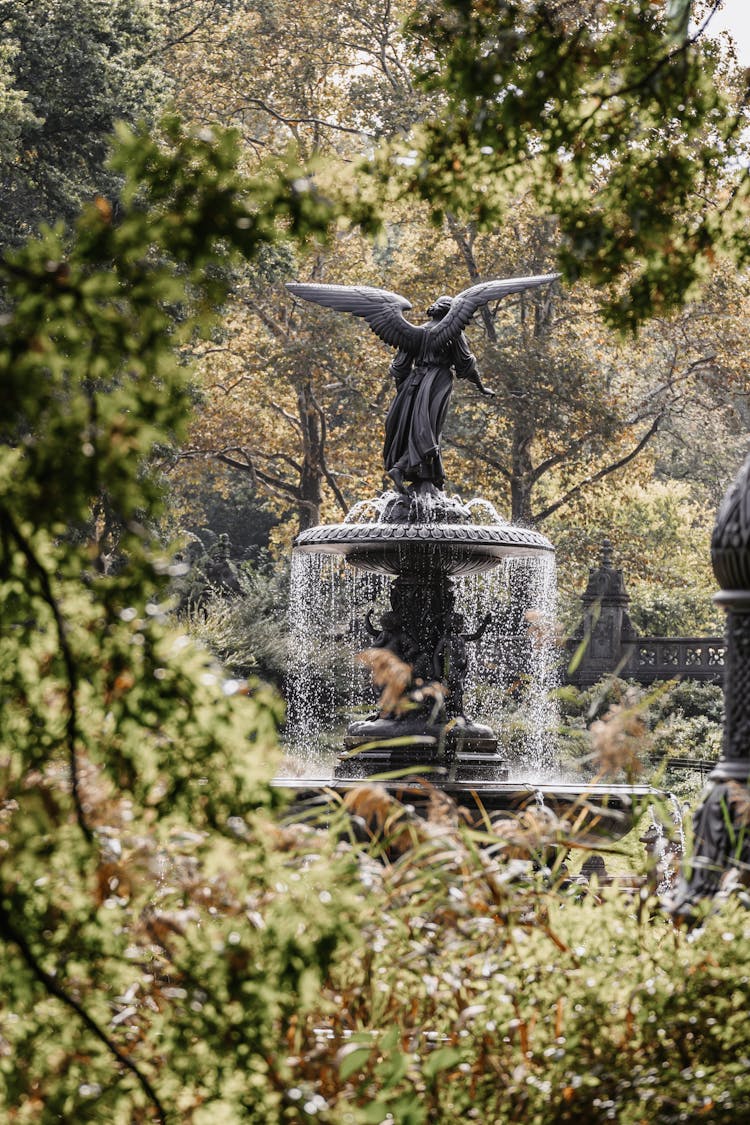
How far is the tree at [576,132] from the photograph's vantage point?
4.05 meters

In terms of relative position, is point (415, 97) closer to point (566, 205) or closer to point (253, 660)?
point (253, 660)

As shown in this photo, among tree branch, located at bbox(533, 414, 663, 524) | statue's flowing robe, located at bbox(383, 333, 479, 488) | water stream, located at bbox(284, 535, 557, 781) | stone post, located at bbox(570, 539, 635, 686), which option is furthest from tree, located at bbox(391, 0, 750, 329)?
stone post, located at bbox(570, 539, 635, 686)

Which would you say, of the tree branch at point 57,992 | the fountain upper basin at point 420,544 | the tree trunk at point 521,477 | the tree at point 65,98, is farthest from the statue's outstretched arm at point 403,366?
the tree trunk at point 521,477

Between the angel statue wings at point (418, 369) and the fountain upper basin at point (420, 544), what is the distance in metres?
0.62

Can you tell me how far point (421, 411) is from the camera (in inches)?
468

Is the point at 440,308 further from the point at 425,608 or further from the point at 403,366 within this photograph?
the point at 425,608

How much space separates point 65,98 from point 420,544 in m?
13.6

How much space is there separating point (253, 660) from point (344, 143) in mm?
14912

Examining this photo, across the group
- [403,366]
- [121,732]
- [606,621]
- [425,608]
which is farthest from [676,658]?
[121,732]

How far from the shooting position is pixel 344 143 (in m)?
32.4

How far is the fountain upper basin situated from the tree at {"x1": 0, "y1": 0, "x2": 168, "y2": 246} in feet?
37.8

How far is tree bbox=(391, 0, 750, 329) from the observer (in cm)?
405

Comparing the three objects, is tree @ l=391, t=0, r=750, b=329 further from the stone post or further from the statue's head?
the stone post

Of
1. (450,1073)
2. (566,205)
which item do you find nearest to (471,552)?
(566,205)
